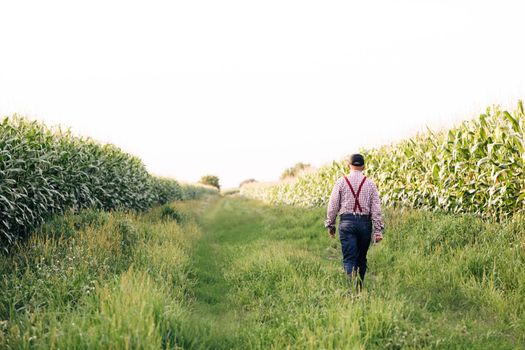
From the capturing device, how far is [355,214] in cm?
689

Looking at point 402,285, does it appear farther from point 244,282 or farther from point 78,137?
point 78,137

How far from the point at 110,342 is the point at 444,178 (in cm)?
997

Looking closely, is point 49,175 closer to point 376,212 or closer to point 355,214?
point 355,214

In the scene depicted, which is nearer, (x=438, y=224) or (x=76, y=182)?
(x=438, y=224)

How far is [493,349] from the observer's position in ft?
15.8

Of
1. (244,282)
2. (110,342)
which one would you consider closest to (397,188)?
(244,282)

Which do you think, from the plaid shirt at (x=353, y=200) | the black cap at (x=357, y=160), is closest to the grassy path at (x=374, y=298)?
the plaid shirt at (x=353, y=200)

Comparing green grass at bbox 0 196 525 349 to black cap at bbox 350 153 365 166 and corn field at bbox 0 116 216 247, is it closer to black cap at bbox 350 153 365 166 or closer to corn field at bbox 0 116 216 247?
corn field at bbox 0 116 216 247

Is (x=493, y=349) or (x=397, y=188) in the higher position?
(x=397, y=188)

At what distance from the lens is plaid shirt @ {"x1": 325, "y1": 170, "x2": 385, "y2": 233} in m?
6.93

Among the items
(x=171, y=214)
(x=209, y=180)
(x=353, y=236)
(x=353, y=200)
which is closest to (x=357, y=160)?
(x=353, y=200)

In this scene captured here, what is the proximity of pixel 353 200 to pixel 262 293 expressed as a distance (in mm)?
2201

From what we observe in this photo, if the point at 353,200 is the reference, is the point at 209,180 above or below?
above

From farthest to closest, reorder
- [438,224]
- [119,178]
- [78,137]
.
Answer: [119,178]
[78,137]
[438,224]
